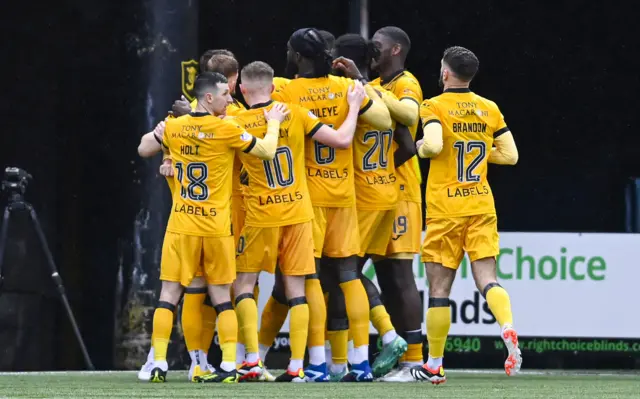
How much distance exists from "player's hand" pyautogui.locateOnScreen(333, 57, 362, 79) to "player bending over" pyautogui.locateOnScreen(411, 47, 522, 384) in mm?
451

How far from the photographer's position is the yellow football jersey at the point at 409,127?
9273 mm

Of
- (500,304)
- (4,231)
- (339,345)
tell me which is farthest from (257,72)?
(4,231)

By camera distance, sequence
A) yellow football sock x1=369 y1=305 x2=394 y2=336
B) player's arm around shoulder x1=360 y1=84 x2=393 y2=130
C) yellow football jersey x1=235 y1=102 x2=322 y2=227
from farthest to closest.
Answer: yellow football sock x1=369 y1=305 x2=394 y2=336 → player's arm around shoulder x1=360 y1=84 x2=393 y2=130 → yellow football jersey x1=235 y1=102 x2=322 y2=227

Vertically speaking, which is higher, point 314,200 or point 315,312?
point 314,200

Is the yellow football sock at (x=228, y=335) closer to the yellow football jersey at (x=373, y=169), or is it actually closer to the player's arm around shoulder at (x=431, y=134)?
the yellow football jersey at (x=373, y=169)

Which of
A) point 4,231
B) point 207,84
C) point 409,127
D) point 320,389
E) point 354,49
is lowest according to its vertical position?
point 320,389

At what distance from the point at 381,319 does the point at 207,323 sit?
3.31 feet

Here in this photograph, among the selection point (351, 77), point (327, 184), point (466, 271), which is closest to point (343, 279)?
point (327, 184)

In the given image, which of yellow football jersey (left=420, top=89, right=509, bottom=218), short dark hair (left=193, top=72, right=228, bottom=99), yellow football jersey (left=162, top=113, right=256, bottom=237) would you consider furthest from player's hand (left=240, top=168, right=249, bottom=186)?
yellow football jersey (left=420, top=89, right=509, bottom=218)

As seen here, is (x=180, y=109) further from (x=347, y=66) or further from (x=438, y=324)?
(x=438, y=324)

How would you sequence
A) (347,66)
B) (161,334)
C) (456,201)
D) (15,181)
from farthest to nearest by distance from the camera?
(15,181) → (347,66) → (456,201) → (161,334)

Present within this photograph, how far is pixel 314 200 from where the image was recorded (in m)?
9.00

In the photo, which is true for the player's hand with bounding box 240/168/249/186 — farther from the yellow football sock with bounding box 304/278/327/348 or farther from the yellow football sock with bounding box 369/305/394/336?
the yellow football sock with bounding box 369/305/394/336

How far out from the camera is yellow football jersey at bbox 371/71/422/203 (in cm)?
927
